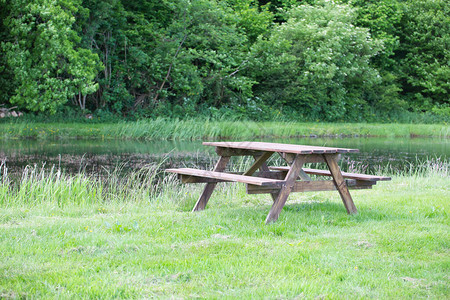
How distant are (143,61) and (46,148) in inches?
328

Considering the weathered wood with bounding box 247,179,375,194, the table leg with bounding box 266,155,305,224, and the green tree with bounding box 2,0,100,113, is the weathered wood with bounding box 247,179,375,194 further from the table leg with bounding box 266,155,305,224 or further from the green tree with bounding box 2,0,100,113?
the green tree with bounding box 2,0,100,113

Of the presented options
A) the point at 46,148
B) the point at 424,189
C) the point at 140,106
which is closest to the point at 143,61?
the point at 140,106

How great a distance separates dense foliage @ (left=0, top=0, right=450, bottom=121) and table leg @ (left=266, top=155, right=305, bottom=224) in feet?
53.3

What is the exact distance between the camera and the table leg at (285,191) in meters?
5.29

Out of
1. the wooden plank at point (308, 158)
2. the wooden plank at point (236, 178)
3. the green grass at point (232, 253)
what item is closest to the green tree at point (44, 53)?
the green grass at point (232, 253)

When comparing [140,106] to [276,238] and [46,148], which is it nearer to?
[46,148]

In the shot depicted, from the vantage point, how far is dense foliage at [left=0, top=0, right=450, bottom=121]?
20.5 m

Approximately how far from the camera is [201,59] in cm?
2684

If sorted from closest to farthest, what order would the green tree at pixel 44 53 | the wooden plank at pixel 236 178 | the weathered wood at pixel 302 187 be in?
the wooden plank at pixel 236 178 < the weathered wood at pixel 302 187 < the green tree at pixel 44 53

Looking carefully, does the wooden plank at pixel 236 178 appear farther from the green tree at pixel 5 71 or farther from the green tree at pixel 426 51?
the green tree at pixel 426 51

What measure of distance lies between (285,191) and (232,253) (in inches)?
56.9

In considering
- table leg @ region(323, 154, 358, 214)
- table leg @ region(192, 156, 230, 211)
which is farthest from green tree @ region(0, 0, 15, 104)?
table leg @ region(323, 154, 358, 214)

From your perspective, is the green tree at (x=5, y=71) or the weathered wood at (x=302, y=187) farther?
the green tree at (x=5, y=71)

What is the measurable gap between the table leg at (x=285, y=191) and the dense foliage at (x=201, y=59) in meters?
16.2
